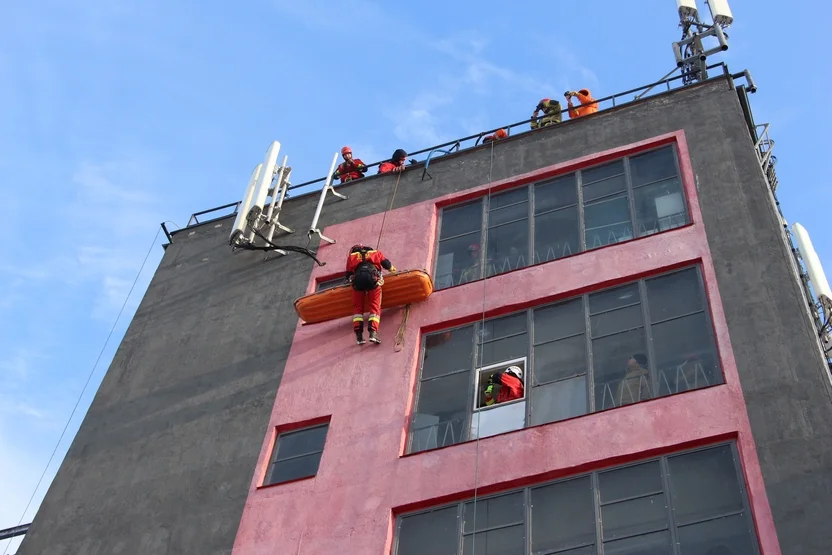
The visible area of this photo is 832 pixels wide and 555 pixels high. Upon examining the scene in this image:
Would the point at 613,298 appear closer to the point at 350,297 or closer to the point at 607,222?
the point at 607,222

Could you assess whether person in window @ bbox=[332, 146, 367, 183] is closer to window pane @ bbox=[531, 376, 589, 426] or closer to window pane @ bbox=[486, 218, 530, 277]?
window pane @ bbox=[486, 218, 530, 277]

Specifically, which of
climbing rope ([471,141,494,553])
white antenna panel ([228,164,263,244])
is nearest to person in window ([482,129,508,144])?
climbing rope ([471,141,494,553])

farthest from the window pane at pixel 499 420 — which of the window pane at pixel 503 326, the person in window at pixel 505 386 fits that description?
the window pane at pixel 503 326

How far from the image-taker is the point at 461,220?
2198 cm

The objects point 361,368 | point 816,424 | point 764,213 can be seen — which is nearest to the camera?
point 816,424

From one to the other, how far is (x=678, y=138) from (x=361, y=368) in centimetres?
742

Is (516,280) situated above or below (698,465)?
above

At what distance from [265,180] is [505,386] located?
8.76 m

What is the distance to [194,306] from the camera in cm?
2294

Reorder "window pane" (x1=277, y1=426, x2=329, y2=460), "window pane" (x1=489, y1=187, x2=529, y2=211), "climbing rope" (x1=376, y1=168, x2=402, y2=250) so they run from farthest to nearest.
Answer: "climbing rope" (x1=376, y1=168, x2=402, y2=250) → "window pane" (x1=489, y1=187, x2=529, y2=211) → "window pane" (x1=277, y1=426, x2=329, y2=460)

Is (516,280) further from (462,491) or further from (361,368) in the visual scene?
(462,491)

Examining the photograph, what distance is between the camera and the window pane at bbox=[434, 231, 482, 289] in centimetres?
2056

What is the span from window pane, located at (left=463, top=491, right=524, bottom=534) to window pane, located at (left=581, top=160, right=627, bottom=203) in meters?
6.94

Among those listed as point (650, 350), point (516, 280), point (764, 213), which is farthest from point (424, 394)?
point (764, 213)
